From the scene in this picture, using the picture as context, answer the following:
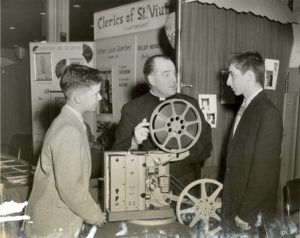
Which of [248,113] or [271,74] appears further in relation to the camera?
[271,74]

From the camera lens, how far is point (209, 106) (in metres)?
2.41

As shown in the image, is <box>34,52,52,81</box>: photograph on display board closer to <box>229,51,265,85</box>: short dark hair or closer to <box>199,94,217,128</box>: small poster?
<box>199,94,217,128</box>: small poster

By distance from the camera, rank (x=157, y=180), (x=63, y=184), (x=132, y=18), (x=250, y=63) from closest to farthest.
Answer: (x=63, y=184) → (x=157, y=180) → (x=250, y=63) → (x=132, y=18)

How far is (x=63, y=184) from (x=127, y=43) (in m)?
1.89

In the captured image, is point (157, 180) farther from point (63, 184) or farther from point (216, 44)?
point (216, 44)

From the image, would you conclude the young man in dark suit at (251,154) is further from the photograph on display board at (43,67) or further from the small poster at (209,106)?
the photograph on display board at (43,67)

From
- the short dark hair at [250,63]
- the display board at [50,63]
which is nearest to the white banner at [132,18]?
the display board at [50,63]

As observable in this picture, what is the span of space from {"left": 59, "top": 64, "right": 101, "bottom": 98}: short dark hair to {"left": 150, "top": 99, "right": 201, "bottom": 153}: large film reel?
297 mm

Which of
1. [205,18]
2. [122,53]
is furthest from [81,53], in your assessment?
[205,18]

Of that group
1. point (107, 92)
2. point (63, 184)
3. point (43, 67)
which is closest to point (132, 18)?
point (107, 92)

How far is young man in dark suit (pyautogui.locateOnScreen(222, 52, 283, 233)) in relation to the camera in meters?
1.54

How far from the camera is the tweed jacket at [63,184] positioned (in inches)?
47.6

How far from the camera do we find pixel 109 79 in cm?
320

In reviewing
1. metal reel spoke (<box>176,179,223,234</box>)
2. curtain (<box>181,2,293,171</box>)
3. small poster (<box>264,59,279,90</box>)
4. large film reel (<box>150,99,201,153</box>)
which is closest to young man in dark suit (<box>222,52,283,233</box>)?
metal reel spoke (<box>176,179,223,234</box>)
